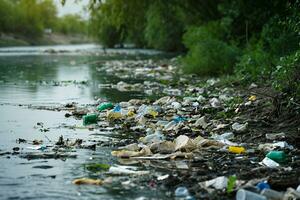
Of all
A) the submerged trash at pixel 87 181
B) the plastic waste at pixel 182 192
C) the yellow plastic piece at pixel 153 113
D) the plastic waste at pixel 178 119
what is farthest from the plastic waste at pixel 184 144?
the yellow plastic piece at pixel 153 113

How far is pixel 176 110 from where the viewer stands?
11.2 metres

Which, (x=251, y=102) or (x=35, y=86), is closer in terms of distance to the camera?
(x=251, y=102)

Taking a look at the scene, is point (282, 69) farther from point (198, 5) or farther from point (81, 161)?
point (198, 5)

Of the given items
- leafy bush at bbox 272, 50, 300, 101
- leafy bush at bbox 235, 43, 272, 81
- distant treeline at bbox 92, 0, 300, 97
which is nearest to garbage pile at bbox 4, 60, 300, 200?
leafy bush at bbox 272, 50, 300, 101

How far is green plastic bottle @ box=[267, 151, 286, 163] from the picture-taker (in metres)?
6.82

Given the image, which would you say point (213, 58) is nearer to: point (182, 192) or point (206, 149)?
point (206, 149)

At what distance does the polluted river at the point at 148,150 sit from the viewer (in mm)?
5660

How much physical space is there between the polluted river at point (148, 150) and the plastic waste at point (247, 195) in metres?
0.01

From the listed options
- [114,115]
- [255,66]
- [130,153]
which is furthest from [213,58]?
[130,153]

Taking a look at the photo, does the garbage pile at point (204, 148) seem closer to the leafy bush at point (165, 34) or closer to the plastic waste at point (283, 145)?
the plastic waste at point (283, 145)

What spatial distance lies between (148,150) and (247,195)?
92.1 inches

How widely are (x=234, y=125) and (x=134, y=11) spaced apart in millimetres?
16847

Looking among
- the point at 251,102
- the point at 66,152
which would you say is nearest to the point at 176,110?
the point at 251,102

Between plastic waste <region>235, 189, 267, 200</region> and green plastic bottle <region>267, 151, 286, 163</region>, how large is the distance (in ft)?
5.63
